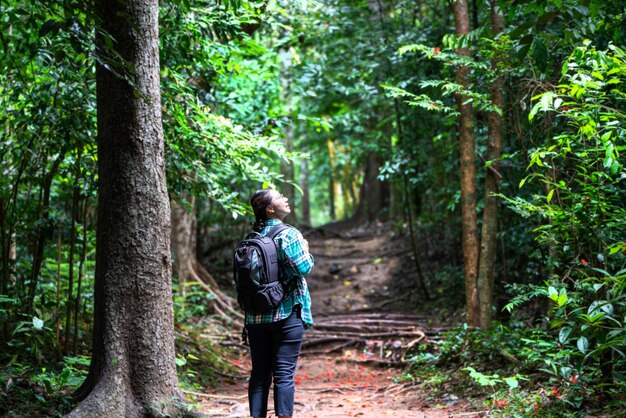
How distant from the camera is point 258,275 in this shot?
4.50 metres

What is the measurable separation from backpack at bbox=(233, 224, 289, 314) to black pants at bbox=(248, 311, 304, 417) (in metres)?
0.21

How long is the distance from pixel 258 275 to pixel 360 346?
5888 millimetres

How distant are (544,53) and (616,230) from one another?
7.20 ft

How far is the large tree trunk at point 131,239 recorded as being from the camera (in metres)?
4.23

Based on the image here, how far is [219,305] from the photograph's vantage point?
11.4 m

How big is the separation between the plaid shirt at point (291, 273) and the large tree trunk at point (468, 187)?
363 centimetres

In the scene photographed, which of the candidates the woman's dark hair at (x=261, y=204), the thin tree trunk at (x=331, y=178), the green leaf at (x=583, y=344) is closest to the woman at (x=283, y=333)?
the woman's dark hair at (x=261, y=204)

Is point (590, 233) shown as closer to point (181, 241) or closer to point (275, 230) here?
point (275, 230)

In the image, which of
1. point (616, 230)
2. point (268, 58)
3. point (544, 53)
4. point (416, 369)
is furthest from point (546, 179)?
point (268, 58)

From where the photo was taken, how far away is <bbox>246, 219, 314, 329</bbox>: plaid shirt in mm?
4582

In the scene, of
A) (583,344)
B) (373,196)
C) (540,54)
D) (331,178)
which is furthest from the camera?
(331,178)

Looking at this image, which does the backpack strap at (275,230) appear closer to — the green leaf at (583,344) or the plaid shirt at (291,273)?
the plaid shirt at (291,273)

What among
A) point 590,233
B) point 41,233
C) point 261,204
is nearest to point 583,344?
point 590,233

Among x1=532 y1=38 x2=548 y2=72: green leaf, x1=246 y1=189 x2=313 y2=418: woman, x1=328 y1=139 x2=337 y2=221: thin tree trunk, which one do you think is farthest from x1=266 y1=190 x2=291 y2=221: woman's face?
x1=328 y1=139 x2=337 y2=221: thin tree trunk
